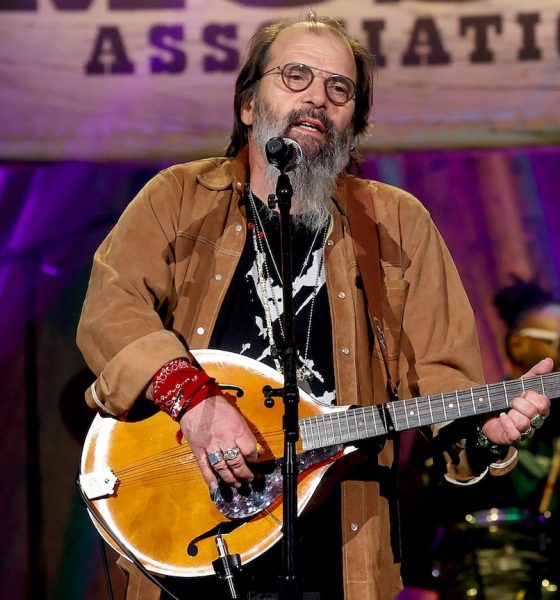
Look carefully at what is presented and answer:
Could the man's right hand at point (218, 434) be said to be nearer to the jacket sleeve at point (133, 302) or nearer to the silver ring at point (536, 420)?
the jacket sleeve at point (133, 302)

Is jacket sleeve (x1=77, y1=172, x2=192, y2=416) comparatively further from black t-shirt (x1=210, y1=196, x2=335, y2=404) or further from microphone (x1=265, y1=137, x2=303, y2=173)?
microphone (x1=265, y1=137, x2=303, y2=173)

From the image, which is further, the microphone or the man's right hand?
the man's right hand

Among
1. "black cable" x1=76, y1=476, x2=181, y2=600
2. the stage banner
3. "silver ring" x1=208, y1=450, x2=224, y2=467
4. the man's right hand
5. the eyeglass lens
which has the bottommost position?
"black cable" x1=76, y1=476, x2=181, y2=600

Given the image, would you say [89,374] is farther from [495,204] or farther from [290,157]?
[290,157]

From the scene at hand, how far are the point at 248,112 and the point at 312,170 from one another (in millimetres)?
473

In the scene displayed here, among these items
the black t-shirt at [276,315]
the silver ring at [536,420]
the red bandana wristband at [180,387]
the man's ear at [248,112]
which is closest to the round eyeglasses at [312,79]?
the man's ear at [248,112]

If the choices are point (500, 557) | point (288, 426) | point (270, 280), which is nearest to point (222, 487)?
point (288, 426)

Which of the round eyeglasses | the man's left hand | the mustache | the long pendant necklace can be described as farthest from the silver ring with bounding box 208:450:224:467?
the round eyeglasses

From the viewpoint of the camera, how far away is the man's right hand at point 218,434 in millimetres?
2895

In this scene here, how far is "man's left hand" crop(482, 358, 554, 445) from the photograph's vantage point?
9.82 ft

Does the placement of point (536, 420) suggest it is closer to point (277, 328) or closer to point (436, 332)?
point (436, 332)

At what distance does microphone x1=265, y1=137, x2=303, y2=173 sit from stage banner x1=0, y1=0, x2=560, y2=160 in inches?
101

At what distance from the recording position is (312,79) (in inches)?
137

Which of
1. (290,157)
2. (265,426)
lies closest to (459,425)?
(265,426)
